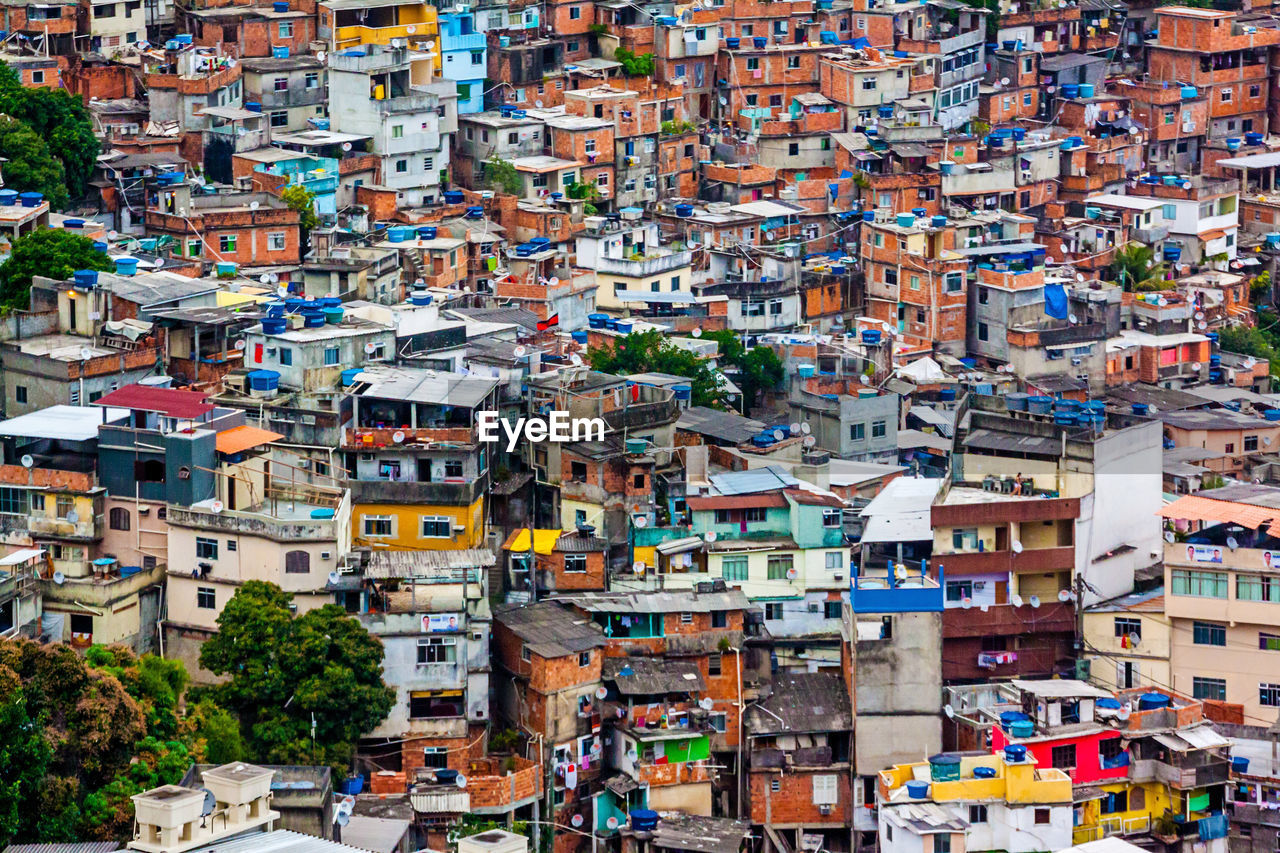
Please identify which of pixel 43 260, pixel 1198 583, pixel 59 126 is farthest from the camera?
pixel 59 126

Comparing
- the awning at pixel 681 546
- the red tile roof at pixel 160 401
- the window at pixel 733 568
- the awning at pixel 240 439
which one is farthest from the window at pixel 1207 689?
the red tile roof at pixel 160 401

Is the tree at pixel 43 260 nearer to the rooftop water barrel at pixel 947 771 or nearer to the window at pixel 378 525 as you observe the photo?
the window at pixel 378 525

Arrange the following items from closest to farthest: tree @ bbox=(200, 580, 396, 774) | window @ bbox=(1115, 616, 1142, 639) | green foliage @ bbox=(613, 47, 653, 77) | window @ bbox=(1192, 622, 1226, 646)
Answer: tree @ bbox=(200, 580, 396, 774) → window @ bbox=(1192, 622, 1226, 646) → window @ bbox=(1115, 616, 1142, 639) → green foliage @ bbox=(613, 47, 653, 77)

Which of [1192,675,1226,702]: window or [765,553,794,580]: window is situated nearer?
[1192,675,1226,702]: window

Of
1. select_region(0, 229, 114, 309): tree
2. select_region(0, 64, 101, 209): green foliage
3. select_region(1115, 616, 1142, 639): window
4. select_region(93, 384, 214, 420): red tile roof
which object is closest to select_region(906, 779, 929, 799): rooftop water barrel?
select_region(1115, 616, 1142, 639): window

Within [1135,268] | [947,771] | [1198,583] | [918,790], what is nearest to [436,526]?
[918,790]

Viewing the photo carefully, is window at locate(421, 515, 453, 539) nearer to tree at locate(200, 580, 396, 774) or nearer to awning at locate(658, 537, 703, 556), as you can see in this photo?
awning at locate(658, 537, 703, 556)

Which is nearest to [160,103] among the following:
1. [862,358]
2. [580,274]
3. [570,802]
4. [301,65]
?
[301,65]

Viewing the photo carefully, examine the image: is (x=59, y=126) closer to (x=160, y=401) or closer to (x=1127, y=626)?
(x=160, y=401)
